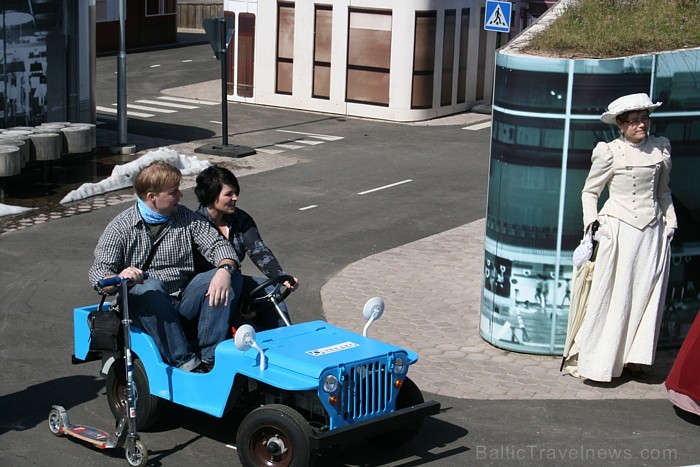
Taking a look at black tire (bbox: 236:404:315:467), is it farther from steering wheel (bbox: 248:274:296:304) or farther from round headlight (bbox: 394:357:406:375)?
steering wheel (bbox: 248:274:296:304)

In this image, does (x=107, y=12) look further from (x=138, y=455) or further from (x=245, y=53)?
(x=138, y=455)

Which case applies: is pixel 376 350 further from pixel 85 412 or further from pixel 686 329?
pixel 686 329

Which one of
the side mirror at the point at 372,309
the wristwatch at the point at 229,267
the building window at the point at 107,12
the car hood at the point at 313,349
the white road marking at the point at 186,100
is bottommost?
the white road marking at the point at 186,100

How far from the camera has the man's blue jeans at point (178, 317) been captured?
7148 mm

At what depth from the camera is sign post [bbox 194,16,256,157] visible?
18.0m

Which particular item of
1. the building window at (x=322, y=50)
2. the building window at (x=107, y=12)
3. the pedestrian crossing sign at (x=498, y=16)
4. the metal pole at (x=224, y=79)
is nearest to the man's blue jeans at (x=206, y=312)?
the metal pole at (x=224, y=79)

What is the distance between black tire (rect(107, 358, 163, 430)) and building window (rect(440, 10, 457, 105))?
55.3ft

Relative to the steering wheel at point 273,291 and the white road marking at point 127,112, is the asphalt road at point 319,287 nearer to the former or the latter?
the white road marking at point 127,112

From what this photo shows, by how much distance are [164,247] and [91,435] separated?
125cm

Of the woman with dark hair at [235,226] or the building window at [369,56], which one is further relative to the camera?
the building window at [369,56]

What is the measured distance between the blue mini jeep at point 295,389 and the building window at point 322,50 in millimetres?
16600

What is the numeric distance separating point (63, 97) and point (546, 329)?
10959 millimetres

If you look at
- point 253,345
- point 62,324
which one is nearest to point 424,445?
point 253,345

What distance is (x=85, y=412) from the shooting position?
25.7 feet
